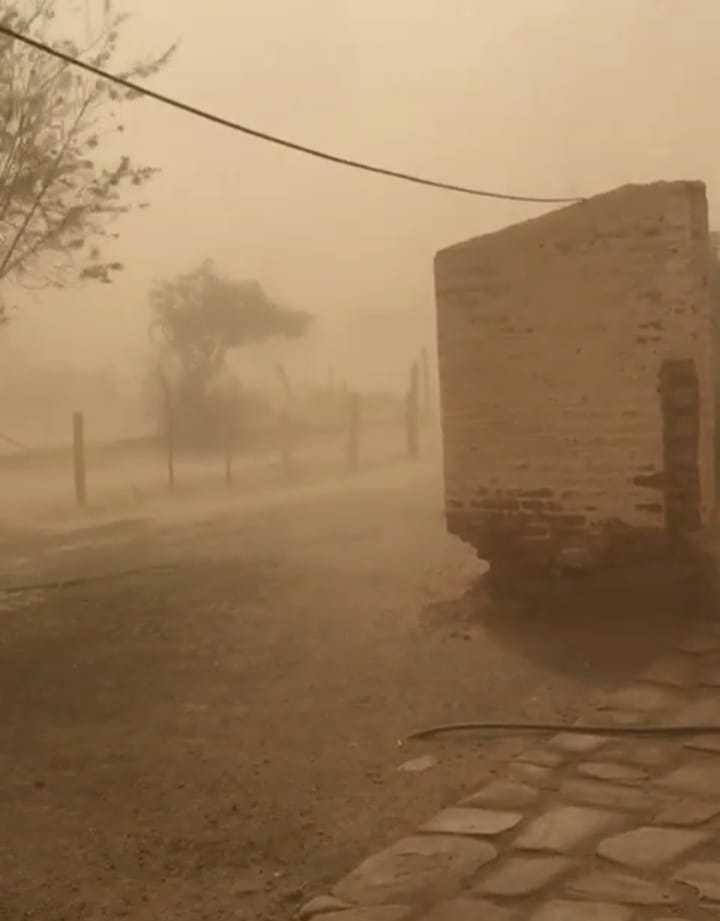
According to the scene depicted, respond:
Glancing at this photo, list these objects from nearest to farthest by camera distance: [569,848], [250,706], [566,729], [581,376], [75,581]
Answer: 1. [569,848]
2. [566,729]
3. [250,706]
4. [581,376]
5. [75,581]

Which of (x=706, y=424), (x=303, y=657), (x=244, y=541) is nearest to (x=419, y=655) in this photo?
(x=303, y=657)

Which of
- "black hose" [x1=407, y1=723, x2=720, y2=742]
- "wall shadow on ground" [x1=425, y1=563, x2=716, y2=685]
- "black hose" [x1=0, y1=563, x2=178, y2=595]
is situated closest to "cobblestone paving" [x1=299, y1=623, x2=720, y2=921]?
"black hose" [x1=407, y1=723, x2=720, y2=742]

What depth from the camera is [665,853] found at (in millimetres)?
Answer: 4047

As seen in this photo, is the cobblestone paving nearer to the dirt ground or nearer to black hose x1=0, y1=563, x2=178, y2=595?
the dirt ground

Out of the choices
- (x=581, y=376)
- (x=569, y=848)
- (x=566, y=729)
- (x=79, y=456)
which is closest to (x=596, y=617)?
(x=581, y=376)

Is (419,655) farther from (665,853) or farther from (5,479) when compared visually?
(5,479)

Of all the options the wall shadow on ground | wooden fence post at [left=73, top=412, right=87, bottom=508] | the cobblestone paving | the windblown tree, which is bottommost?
the cobblestone paving

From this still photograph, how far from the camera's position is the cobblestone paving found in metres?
3.68

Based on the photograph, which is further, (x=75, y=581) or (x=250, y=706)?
(x=75, y=581)

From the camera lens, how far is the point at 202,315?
3288cm

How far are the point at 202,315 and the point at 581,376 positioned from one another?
85.0 feet

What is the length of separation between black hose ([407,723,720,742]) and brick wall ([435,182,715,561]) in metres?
2.34

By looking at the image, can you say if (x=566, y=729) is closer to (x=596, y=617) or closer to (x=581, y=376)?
(x=596, y=617)

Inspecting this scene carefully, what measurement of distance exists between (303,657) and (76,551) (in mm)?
6929
